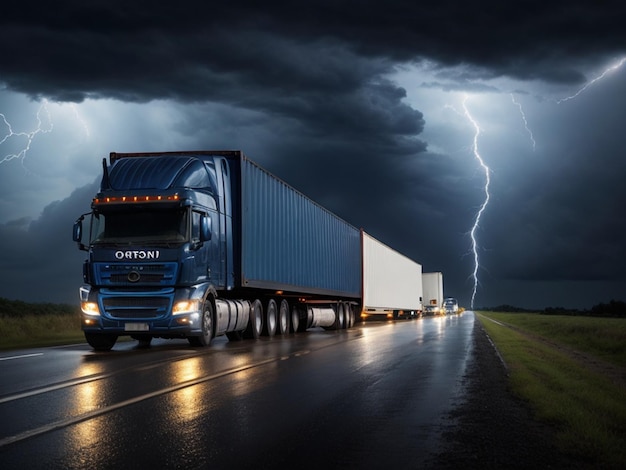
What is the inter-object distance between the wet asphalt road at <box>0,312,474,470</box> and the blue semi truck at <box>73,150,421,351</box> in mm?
2543

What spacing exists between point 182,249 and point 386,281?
103 ft

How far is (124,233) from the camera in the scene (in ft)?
57.7

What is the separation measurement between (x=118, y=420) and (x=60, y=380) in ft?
13.0

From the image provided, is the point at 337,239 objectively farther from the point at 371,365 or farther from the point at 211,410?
the point at 211,410

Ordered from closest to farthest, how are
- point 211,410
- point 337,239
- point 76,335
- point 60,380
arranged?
point 211,410 < point 60,380 < point 76,335 < point 337,239

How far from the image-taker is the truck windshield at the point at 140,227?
17.5 metres

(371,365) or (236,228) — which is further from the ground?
(236,228)

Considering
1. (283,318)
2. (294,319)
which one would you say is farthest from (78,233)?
(294,319)

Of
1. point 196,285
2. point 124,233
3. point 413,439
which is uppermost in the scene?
point 124,233

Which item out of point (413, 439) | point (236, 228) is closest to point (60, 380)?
point (413, 439)

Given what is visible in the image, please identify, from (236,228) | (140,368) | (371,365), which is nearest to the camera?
(140,368)

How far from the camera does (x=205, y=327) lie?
1844cm

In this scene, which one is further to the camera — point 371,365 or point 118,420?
point 371,365

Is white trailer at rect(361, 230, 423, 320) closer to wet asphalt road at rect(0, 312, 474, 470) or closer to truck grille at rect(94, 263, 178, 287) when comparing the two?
truck grille at rect(94, 263, 178, 287)
